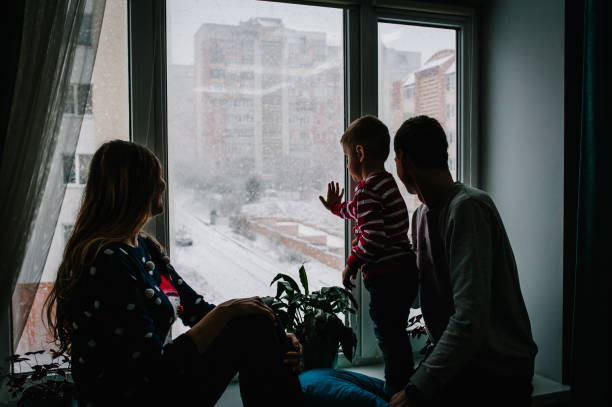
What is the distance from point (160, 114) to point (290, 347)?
42.7 inches

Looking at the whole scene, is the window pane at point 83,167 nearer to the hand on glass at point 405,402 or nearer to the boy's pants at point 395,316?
the boy's pants at point 395,316

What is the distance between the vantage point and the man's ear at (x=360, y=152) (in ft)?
6.77

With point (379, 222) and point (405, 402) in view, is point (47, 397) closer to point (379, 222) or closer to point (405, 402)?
point (405, 402)

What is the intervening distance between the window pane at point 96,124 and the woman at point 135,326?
0.38 meters

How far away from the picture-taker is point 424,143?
5.03 feet

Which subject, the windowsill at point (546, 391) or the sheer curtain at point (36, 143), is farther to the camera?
the windowsill at point (546, 391)

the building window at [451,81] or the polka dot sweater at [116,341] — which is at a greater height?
the building window at [451,81]

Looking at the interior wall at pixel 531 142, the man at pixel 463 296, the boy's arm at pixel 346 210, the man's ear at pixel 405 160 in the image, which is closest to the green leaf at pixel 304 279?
the boy's arm at pixel 346 210

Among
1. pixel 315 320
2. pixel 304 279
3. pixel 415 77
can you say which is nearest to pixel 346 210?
pixel 304 279

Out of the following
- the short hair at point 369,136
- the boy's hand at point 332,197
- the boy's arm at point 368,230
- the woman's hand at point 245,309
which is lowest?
the woman's hand at point 245,309

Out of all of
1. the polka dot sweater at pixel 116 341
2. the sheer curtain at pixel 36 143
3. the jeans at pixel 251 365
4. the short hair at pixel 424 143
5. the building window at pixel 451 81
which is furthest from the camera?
the building window at pixel 451 81

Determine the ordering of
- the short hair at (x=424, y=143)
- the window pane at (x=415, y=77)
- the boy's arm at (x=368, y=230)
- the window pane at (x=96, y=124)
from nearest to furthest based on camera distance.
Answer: the short hair at (x=424, y=143) → the window pane at (x=96, y=124) → the boy's arm at (x=368, y=230) → the window pane at (x=415, y=77)

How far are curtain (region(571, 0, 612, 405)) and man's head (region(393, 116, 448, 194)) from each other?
85cm

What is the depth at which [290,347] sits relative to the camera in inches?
61.7
